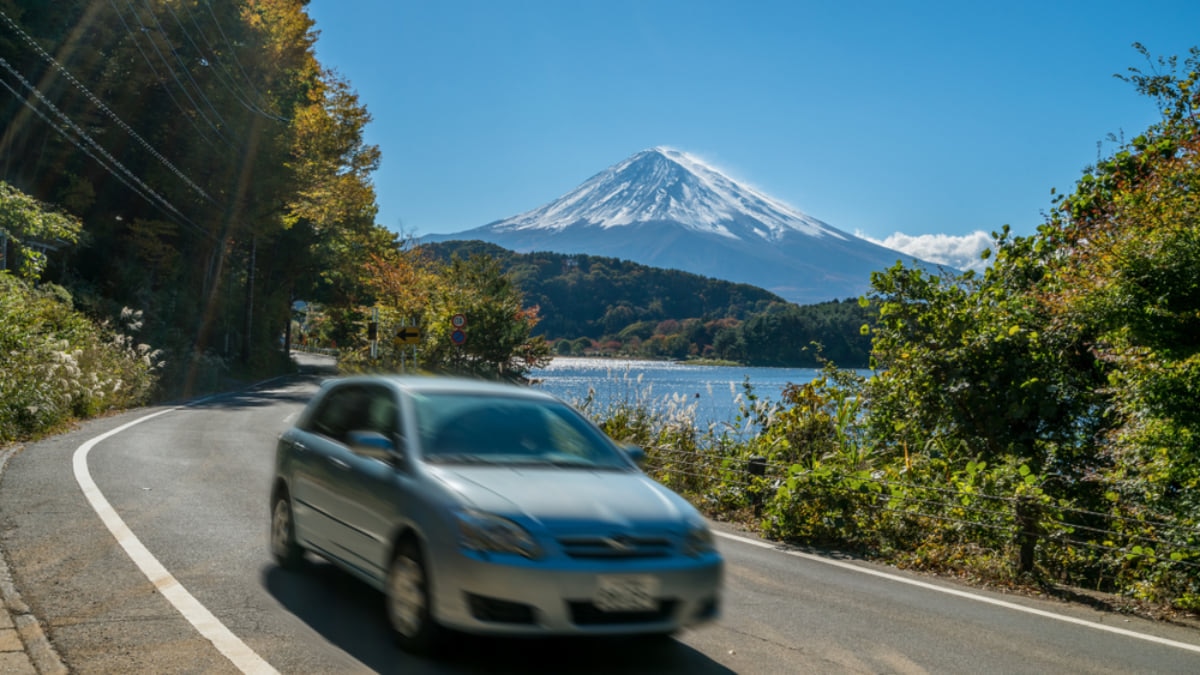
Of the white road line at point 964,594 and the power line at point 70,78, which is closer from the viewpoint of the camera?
the white road line at point 964,594

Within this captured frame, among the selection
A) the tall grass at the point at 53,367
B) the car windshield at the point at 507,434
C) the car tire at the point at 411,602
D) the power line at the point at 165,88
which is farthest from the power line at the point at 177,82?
the car tire at the point at 411,602

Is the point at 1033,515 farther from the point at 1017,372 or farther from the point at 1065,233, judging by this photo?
the point at 1065,233

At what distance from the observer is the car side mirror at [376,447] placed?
234 inches

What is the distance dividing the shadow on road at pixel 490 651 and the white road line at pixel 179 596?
485 millimetres

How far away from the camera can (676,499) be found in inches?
234

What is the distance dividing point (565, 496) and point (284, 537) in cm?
302

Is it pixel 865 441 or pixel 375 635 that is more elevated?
pixel 865 441

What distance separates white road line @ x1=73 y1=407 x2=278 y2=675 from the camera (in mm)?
5234

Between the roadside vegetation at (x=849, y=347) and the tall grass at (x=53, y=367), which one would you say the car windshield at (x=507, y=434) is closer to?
the roadside vegetation at (x=849, y=347)

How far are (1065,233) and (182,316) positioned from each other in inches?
1482

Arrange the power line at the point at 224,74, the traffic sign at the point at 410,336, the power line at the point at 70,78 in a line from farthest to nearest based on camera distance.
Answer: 1. the power line at the point at 224,74
2. the traffic sign at the point at 410,336
3. the power line at the point at 70,78

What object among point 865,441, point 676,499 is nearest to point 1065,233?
point 865,441

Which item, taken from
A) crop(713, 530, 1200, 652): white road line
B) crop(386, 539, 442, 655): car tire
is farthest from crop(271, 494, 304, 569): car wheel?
crop(713, 530, 1200, 652): white road line

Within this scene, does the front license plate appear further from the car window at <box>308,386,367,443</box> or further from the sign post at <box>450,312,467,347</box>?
the sign post at <box>450,312,467,347</box>
